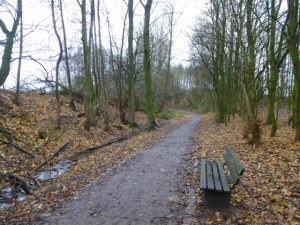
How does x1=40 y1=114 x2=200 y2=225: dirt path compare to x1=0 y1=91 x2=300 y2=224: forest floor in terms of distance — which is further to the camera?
x1=40 y1=114 x2=200 y2=225: dirt path

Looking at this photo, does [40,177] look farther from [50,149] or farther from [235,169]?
[235,169]

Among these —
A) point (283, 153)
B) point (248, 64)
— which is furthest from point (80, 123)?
point (283, 153)

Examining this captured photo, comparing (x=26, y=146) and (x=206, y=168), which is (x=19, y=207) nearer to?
(x=206, y=168)

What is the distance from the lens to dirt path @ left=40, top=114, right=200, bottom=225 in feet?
11.9

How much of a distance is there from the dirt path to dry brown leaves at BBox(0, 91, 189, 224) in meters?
0.46

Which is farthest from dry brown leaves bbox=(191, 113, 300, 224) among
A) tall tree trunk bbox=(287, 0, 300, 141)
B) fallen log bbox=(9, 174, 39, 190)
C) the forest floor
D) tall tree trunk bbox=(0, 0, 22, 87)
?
tall tree trunk bbox=(0, 0, 22, 87)

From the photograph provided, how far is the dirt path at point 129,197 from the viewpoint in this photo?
3629 millimetres

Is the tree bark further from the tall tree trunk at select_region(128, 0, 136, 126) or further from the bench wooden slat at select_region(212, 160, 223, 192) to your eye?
the bench wooden slat at select_region(212, 160, 223, 192)

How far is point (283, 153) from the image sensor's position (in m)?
6.15

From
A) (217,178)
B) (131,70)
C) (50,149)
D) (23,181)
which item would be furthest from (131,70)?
(217,178)

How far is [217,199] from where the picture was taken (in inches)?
140

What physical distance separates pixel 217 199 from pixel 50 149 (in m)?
8.42

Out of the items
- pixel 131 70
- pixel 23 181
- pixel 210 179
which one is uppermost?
pixel 131 70

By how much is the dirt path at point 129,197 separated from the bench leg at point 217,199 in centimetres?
69
